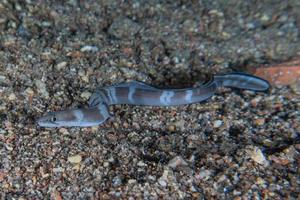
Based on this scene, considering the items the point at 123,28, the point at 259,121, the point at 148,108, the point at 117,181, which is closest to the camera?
the point at 117,181

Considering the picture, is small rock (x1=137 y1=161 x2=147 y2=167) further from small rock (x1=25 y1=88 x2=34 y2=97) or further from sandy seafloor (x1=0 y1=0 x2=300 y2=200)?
small rock (x1=25 y1=88 x2=34 y2=97)

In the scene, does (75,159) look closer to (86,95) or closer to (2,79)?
(86,95)

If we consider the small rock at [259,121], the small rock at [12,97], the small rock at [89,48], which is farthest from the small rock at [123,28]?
the small rock at [259,121]

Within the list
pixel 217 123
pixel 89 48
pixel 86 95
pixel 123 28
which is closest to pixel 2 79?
pixel 86 95

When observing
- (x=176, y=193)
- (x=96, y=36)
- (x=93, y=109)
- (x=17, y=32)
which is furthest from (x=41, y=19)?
(x=176, y=193)

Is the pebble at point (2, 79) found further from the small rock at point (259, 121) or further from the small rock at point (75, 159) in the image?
the small rock at point (259, 121)

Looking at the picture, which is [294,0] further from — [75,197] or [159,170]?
[75,197]
